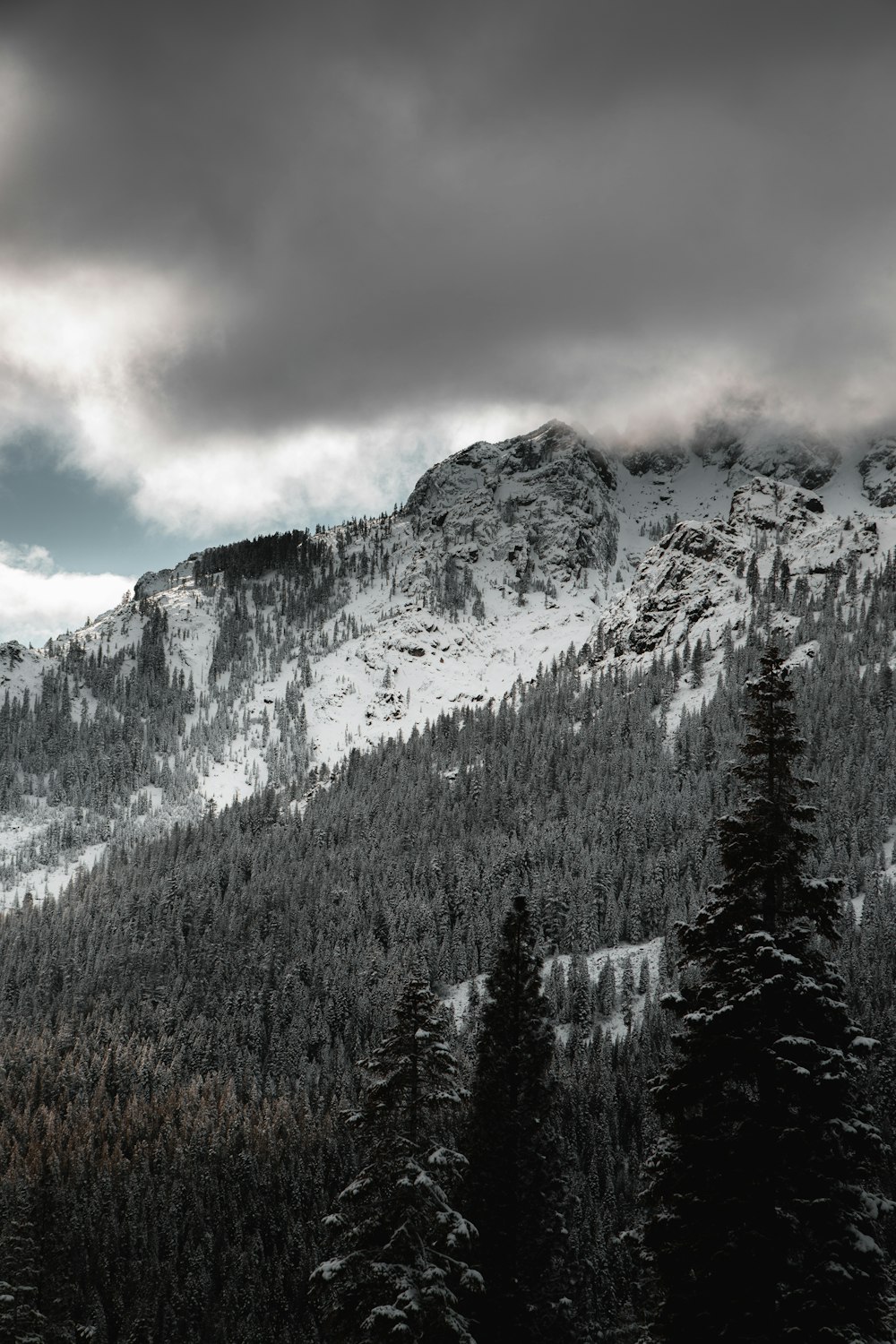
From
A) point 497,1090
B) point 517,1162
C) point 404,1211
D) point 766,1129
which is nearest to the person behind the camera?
point 766,1129

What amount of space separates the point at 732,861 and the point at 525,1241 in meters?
14.4

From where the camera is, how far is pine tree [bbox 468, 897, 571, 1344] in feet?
76.9

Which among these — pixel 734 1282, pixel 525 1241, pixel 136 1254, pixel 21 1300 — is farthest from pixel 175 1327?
pixel 734 1282

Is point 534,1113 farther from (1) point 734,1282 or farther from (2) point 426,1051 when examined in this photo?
(1) point 734,1282

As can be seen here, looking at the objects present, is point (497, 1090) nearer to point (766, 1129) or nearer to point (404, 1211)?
point (404, 1211)

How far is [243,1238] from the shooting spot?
110 meters

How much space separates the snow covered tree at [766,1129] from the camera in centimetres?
1388

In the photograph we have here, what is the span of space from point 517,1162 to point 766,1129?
1159cm

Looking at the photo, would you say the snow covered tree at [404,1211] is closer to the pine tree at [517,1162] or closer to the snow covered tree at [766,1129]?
the pine tree at [517,1162]

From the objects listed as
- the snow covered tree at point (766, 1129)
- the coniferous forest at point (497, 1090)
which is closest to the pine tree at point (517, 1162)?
the coniferous forest at point (497, 1090)

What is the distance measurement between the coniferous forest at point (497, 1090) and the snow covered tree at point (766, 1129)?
0.05 metres

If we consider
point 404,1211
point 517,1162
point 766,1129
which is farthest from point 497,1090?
point 766,1129

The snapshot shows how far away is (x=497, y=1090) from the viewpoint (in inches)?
992

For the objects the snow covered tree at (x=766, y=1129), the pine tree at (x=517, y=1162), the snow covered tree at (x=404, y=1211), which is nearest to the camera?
the snow covered tree at (x=766, y=1129)
